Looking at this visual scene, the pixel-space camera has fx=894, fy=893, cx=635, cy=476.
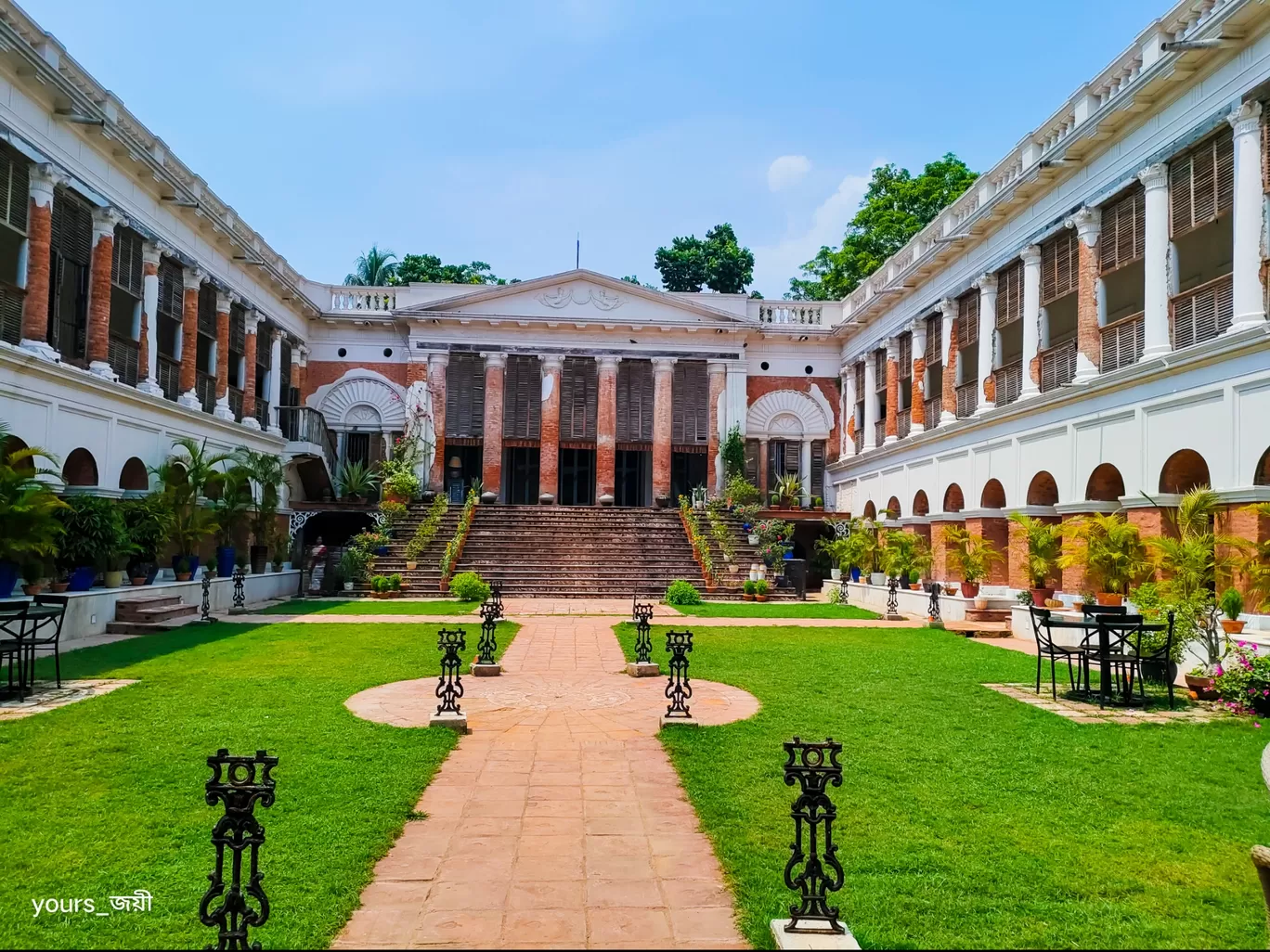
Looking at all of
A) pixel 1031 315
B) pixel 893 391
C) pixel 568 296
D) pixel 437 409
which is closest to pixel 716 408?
pixel 568 296

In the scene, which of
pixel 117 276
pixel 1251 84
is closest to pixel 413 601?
pixel 117 276

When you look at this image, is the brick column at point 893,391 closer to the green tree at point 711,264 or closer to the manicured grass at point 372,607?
the manicured grass at point 372,607

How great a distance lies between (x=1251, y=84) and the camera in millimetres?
11328

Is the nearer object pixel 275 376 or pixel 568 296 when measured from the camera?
pixel 275 376

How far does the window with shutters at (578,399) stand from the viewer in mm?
29484

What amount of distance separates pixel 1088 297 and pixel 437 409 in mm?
19194

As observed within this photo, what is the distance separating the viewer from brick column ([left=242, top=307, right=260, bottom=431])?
76.1ft

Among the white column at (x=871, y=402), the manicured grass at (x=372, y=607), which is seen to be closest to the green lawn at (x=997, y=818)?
the manicured grass at (x=372, y=607)

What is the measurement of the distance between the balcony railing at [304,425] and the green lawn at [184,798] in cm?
1688

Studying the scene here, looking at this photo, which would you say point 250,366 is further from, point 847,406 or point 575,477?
point 847,406

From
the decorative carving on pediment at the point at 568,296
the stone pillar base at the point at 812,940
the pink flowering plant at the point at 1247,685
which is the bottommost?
the stone pillar base at the point at 812,940

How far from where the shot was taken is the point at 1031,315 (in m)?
17.3

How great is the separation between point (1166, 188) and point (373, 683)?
13.1m

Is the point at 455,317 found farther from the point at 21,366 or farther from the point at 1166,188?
the point at 1166,188
